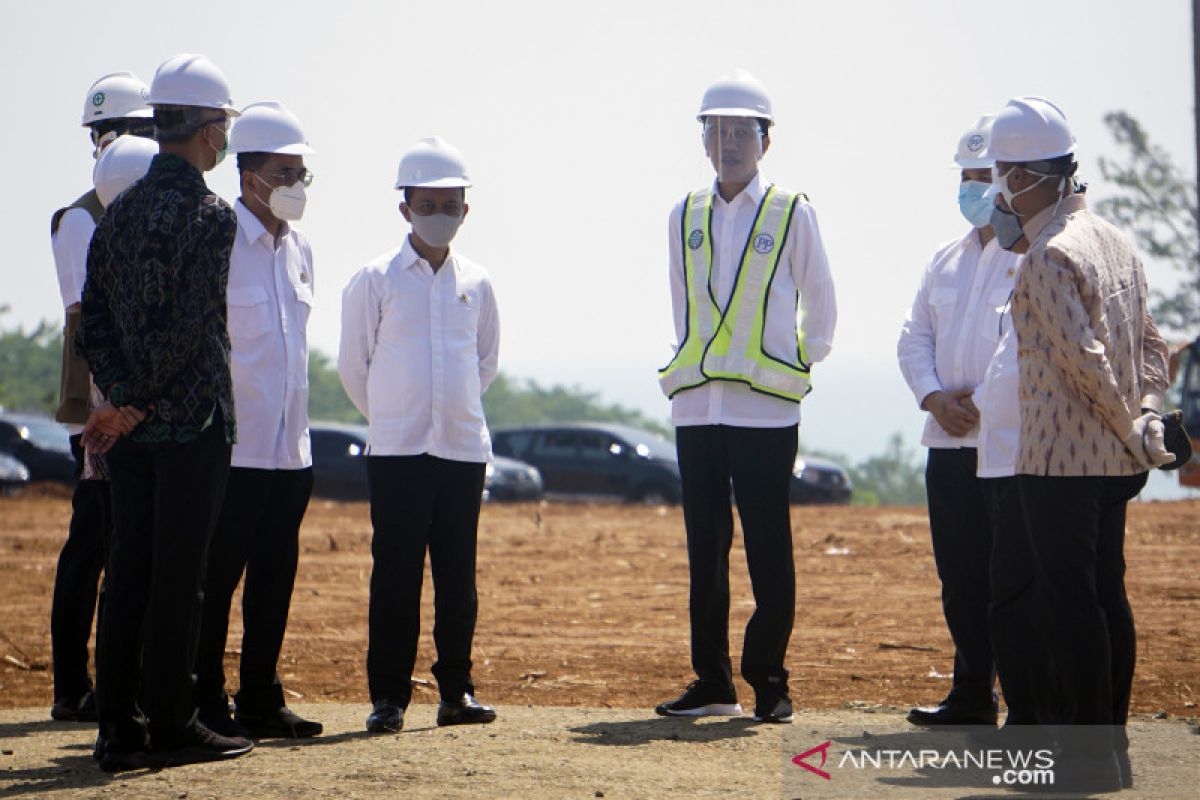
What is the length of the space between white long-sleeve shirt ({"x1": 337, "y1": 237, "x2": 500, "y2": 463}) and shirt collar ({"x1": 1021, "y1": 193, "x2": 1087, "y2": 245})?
2454 mm

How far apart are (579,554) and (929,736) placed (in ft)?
37.6

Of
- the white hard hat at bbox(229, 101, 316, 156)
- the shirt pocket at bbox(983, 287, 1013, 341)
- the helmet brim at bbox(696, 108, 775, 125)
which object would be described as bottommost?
the shirt pocket at bbox(983, 287, 1013, 341)

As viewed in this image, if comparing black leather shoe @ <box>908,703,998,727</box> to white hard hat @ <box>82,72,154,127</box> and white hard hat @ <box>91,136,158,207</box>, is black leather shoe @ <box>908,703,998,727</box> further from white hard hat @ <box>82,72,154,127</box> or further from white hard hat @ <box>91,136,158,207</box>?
white hard hat @ <box>82,72,154,127</box>

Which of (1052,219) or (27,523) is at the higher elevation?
(1052,219)

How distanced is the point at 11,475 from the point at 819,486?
45.3ft

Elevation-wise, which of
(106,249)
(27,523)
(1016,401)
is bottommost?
(27,523)

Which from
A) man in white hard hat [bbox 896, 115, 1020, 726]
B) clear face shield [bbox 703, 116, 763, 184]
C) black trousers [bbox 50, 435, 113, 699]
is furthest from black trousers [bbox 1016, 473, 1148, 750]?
black trousers [bbox 50, 435, 113, 699]

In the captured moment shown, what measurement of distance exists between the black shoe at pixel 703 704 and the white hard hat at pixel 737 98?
2.39 meters

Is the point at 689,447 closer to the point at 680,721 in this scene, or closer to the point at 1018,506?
the point at 680,721

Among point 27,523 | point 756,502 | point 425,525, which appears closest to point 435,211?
point 425,525

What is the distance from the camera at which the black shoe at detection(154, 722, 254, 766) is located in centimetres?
643

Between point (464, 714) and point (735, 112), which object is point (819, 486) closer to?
point (735, 112)

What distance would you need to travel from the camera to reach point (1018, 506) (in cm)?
649

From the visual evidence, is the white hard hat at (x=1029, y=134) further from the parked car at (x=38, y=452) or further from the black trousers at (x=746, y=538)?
the parked car at (x=38, y=452)
